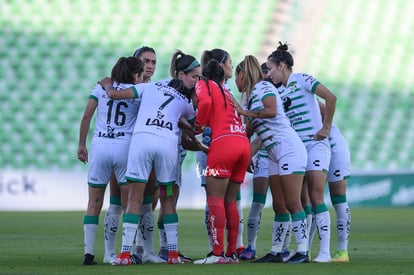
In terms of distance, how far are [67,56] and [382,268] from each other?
19462 millimetres

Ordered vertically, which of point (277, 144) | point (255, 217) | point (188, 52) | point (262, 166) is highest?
point (188, 52)

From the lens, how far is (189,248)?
11.0 m

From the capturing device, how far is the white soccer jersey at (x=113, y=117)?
8750 millimetres

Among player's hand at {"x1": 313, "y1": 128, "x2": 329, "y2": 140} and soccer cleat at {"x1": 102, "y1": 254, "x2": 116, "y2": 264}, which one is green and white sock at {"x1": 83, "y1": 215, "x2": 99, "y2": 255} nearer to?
soccer cleat at {"x1": 102, "y1": 254, "x2": 116, "y2": 264}

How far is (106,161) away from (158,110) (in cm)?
68

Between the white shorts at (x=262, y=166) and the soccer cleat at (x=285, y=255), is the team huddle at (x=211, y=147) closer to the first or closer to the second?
the soccer cleat at (x=285, y=255)

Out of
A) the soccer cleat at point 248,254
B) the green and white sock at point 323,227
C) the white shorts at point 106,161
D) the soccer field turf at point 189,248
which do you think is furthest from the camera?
the soccer cleat at point 248,254

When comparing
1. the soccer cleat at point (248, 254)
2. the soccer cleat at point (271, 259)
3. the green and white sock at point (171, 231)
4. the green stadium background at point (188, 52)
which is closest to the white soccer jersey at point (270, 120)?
the soccer cleat at point (271, 259)

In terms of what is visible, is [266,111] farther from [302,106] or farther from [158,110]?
[158,110]

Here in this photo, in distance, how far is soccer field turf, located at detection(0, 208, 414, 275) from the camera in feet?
25.4

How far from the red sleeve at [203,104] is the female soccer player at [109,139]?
62 centimetres

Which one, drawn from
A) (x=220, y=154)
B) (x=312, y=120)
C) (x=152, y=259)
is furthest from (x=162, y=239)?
(x=312, y=120)

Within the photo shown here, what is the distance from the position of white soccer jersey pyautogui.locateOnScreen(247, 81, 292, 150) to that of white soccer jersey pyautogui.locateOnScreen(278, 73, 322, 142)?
249 millimetres

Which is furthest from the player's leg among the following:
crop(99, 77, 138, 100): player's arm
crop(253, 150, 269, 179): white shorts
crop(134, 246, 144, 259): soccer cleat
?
crop(99, 77, 138, 100): player's arm
